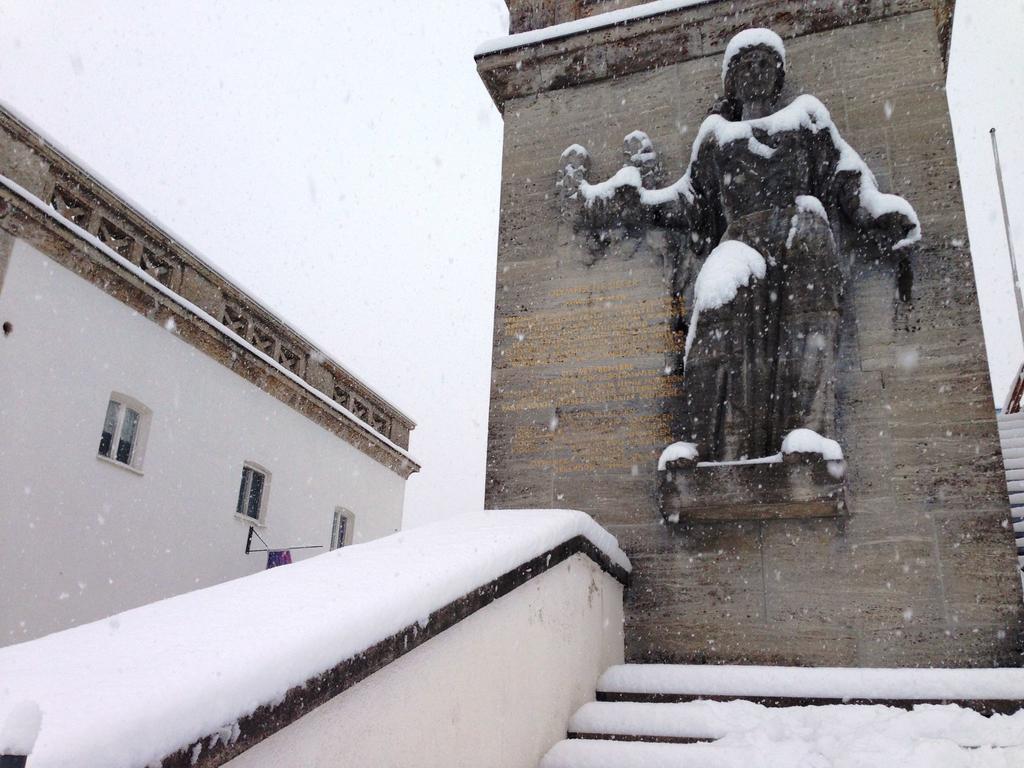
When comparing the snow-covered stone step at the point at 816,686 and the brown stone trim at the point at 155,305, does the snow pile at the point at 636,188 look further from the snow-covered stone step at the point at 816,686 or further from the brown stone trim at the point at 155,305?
the brown stone trim at the point at 155,305

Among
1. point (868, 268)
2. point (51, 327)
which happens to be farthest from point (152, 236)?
point (868, 268)

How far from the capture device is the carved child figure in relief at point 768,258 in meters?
5.79

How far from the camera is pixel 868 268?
6.18m

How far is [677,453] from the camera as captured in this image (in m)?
5.62

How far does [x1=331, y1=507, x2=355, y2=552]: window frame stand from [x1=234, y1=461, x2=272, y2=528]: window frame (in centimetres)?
320

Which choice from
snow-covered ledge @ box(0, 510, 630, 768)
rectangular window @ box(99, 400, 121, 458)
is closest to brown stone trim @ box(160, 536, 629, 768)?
snow-covered ledge @ box(0, 510, 630, 768)

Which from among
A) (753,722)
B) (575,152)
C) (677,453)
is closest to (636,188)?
(575,152)

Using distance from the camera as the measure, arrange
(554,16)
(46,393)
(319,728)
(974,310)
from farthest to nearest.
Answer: (46,393) → (554,16) → (974,310) → (319,728)

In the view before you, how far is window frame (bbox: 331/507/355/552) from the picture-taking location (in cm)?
2286

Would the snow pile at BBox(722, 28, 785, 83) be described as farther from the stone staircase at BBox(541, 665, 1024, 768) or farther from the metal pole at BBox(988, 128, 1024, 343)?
the metal pole at BBox(988, 128, 1024, 343)

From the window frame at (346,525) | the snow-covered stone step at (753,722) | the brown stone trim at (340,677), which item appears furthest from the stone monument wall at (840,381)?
the window frame at (346,525)

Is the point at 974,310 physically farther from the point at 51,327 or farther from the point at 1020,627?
the point at 51,327

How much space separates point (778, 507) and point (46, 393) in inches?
467

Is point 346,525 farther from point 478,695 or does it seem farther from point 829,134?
point 478,695
